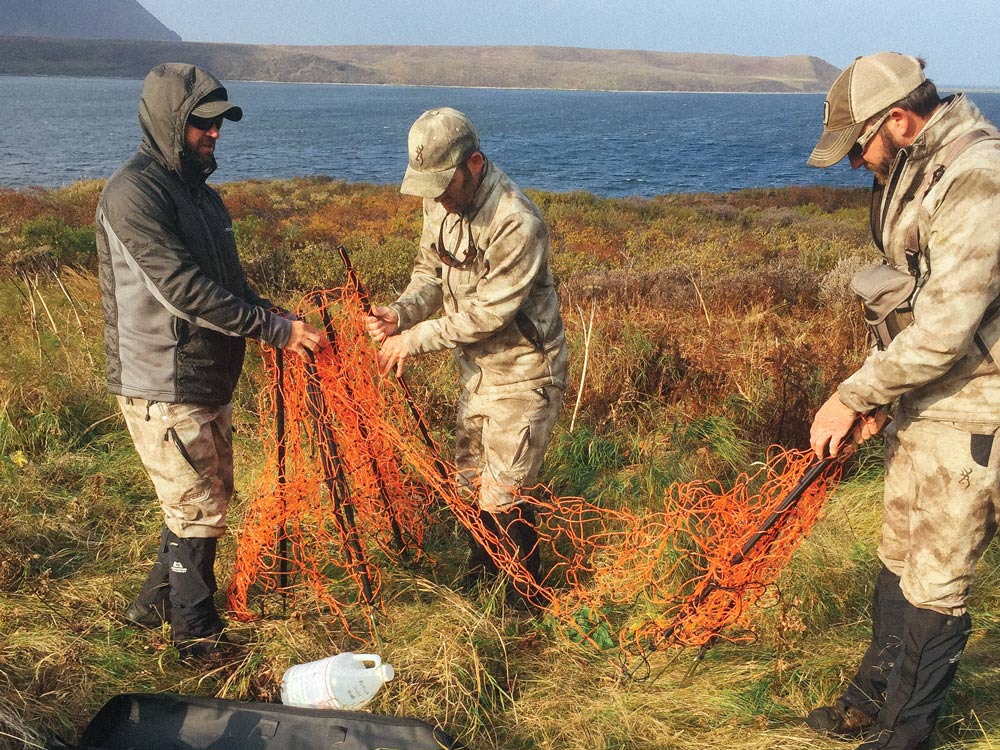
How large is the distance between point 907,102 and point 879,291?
0.61m

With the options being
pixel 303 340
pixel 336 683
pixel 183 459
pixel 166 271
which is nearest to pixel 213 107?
pixel 166 271

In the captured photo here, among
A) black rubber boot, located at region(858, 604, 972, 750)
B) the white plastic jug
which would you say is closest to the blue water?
the white plastic jug

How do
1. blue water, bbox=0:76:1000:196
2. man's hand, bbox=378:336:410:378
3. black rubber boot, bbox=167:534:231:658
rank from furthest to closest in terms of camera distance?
1. blue water, bbox=0:76:1000:196
2. man's hand, bbox=378:336:410:378
3. black rubber boot, bbox=167:534:231:658

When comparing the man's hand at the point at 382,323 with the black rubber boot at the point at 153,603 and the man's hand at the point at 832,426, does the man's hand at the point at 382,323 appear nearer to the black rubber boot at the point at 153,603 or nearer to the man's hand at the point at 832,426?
the black rubber boot at the point at 153,603

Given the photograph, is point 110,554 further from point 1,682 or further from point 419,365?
point 419,365

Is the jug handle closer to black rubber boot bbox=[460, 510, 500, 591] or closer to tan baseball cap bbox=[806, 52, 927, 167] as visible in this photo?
black rubber boot bbox=[460, 510, 500, 591]

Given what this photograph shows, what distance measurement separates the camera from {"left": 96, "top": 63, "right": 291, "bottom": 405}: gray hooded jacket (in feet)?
9.48

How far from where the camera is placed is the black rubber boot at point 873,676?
2832 millimetres

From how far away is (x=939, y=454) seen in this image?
247 cm

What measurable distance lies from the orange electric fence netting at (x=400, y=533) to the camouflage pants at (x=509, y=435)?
0.37 feet

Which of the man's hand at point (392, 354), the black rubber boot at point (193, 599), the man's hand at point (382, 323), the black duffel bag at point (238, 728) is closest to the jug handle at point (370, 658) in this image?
the black duffel bag at point (238, 728)

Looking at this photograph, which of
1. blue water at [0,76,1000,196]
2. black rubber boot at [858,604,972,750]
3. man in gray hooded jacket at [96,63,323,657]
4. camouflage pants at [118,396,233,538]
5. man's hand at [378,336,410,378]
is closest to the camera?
black rubber boot at [858,604,972,750]

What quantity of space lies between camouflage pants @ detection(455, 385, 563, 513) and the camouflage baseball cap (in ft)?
3.43

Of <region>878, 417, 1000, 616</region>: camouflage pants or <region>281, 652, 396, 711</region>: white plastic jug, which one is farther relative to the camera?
<region>281, 652, 396, 711</region>: white plastic jug
